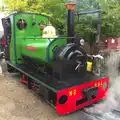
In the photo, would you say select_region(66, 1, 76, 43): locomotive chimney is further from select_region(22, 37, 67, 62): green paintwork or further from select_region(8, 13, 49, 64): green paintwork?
select_region(8, 13, 49, 64): green paintwork

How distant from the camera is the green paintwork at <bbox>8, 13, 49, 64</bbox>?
5867 mm

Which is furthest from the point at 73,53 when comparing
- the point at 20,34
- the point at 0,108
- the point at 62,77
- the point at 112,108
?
the point at 20,34

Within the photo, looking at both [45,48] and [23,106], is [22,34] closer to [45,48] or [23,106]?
[45,48]

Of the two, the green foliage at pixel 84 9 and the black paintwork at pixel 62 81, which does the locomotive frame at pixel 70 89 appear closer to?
the black paintwork at pixel 62 81

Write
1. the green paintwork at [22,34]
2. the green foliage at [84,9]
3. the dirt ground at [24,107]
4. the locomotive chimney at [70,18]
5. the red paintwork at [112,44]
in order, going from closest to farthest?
1. the dirt ground at [24,107]
2. the locomotive chimney at [70,18]
3. the green paintwork at [22,34]
4. the green foliage at [84,9]
5. the red paintwork at [112,44]

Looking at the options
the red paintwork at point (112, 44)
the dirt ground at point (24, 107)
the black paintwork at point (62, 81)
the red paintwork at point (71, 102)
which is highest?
the red paintwork at point (112, 44)

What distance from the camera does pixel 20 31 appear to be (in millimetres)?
5953

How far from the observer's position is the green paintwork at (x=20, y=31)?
587 centimetres

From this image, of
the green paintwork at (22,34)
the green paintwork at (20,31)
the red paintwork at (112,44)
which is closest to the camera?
the green paintwork at (22,34)

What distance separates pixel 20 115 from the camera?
154 inches

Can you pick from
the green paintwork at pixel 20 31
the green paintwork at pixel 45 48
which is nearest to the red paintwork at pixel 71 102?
the green paintwork at pixel 45 48

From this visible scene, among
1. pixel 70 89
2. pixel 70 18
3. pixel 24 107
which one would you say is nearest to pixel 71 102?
pixel 70 89

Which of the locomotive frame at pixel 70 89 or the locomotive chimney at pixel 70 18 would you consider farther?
the locomotive chimney at pixel 70 18

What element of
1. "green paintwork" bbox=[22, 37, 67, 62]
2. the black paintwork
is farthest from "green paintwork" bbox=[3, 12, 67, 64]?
the black paintwork
